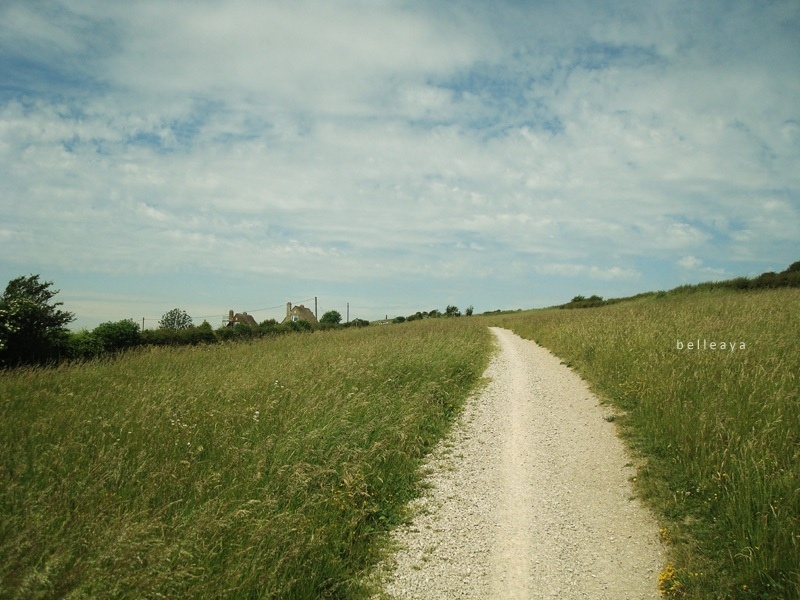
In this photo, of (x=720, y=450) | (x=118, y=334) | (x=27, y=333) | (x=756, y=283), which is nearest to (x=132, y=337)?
(x=118, y=334)

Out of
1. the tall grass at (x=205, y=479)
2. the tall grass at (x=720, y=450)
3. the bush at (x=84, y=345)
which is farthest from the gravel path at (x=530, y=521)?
the bush at (x=84, y=345)

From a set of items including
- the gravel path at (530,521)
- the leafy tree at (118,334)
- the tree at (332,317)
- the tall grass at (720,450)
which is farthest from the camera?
the tree at (332,317)

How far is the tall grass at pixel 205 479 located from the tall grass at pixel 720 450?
12.2 feet

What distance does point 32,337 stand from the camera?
672 inches

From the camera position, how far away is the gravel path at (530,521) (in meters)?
5.32

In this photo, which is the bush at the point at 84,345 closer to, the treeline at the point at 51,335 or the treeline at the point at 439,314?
the treeline at the point at 51,335

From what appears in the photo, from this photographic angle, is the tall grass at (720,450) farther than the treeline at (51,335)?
No

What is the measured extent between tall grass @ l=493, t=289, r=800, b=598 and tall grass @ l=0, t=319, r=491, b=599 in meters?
3.72

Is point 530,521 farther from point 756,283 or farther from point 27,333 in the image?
point 756,283

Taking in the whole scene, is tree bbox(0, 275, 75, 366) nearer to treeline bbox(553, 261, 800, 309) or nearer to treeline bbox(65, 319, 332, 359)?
treeline bbox(65, 319, 332, 359)

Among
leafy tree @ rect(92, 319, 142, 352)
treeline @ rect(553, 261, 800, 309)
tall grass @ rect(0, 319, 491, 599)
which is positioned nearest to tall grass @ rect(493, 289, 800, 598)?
tall grass @ rect(0, 319, 491, 599)

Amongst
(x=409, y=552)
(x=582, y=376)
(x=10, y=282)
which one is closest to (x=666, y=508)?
A: (x=409, y=552)

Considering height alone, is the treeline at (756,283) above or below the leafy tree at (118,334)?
above

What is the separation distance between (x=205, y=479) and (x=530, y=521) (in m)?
4.44
